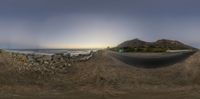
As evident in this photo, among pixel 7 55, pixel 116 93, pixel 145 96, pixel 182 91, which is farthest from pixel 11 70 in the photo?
pixel 182 91

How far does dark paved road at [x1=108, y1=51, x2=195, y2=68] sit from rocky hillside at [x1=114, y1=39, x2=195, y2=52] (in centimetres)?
145

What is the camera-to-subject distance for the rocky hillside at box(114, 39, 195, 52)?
2308 cm

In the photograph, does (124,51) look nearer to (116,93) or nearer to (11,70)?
(116,93)

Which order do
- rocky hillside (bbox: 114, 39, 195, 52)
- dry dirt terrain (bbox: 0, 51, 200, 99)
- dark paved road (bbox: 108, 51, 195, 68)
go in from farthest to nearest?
rocky hillside (bbox: 114, 39, 195, 52), dark paved road (bbox: 108, 51, 195, 68), dry dirt terrain (bbox: 0, 51, 200, 99)

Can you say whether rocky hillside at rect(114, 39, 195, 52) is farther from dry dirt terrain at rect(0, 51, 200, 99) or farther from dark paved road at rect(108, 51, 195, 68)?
dry dirt terrain at rect(0, 51, 200, 99)

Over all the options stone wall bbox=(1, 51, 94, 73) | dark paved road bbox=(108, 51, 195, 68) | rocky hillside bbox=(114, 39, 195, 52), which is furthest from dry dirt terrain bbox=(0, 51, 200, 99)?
rocky hillside bbox=(114, 39, 195, 52)

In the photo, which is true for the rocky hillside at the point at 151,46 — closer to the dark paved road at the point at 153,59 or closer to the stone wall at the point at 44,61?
the dark paved road at the point at 153,59

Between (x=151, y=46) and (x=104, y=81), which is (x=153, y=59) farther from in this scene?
(x=104, y=81)

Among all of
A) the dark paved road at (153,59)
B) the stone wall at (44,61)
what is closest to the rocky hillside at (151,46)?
the dark paved road at (153,59)

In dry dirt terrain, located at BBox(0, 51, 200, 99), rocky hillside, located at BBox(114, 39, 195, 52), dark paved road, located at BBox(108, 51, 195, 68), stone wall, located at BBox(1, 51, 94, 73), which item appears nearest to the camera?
dry dirt terrain, located at BBox(0, 51, 200, 99)

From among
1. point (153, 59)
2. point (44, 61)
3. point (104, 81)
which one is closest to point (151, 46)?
point (153, 59)

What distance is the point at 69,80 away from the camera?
791 inches

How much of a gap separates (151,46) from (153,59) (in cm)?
259

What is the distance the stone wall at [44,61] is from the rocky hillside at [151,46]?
3.05m
